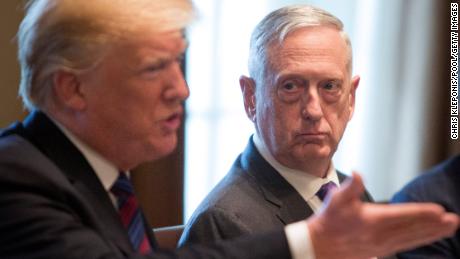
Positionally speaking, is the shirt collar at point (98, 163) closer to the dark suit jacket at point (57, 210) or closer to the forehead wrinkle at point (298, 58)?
the dark suit jacket at point (57, 210)

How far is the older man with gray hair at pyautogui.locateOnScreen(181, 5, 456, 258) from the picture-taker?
1.71 m

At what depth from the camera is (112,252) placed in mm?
1142

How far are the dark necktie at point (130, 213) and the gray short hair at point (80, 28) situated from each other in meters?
0.21

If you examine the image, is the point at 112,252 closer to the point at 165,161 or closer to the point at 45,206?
the point at 45,206

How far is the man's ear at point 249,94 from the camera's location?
190 cm

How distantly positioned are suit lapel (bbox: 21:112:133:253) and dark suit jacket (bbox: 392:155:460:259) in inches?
39.0

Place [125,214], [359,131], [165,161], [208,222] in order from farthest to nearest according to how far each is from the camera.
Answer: [359,131] < [165,161] < [208,222] < [125,214]

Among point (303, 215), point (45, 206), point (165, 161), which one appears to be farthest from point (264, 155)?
point (165, 161)

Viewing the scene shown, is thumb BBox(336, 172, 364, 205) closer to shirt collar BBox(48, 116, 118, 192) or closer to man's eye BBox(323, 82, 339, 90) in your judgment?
shirt collar BBox(48, 116, 118, 192)

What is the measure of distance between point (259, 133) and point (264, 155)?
0.21ft

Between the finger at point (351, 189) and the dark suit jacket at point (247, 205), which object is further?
the dark suit jacket at point (247, 205)

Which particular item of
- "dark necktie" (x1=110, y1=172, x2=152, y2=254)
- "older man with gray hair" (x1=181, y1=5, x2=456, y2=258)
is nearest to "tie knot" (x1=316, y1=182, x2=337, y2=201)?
"older man with gray hair" (x1=181, y1=5, x2=456, y2=258)

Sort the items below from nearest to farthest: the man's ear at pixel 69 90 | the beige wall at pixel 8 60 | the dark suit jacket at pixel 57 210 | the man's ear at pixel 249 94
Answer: the dark suit jacket at pixel 57 210
the man's ear at pixel 69 90
the man's ear at pixel 249 94
the beige wall at pixel 8 60

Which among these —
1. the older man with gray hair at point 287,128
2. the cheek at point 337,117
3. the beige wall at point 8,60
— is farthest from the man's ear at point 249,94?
the beige wall at point 8,60
